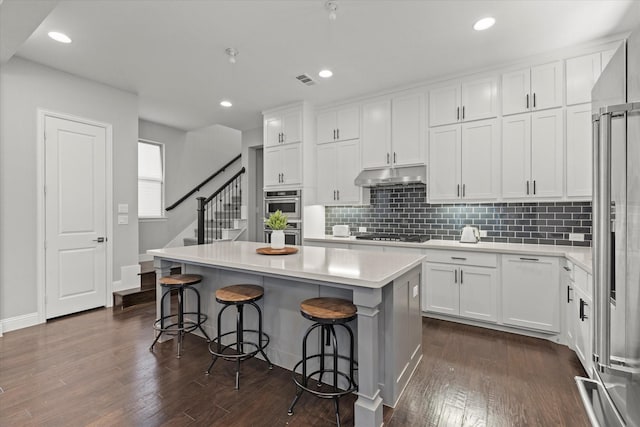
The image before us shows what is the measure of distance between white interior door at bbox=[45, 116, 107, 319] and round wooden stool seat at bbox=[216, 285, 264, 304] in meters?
2.74

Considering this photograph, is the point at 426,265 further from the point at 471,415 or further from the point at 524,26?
the point at 524,26

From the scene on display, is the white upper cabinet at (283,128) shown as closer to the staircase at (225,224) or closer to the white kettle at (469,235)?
the staircase at (225,224)

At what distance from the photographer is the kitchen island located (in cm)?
182

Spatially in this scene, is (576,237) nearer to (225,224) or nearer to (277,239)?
(277,239)

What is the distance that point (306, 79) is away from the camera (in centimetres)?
391

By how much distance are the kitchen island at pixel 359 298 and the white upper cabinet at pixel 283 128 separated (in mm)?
2445

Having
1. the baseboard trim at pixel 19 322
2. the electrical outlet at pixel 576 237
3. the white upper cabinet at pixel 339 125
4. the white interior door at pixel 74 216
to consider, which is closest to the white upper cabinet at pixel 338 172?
the white upper cabinet at pixel 339 125

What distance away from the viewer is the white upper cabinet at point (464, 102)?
353 centimetres

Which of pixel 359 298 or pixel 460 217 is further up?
pixel 460 217

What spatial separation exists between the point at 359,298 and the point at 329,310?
26 cm

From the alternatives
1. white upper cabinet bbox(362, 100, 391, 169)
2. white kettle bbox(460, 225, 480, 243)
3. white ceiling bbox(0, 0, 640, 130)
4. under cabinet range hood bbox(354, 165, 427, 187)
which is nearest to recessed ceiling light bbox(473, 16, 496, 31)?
white ceiling bbox(0, 0, 640, 130)

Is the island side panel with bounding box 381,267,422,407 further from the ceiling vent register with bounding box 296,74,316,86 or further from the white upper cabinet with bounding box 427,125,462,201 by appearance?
the ceiling vent register with bounding box 296,74,316,86

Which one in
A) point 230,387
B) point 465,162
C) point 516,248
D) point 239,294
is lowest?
point 230,387

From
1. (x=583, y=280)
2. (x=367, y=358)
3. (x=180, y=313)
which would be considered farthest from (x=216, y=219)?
(x=583, y=280)
